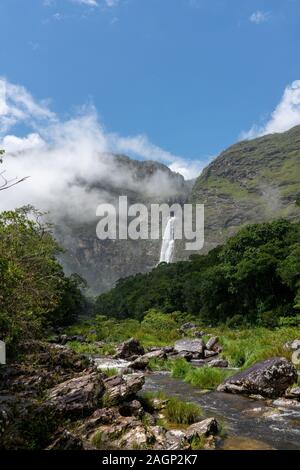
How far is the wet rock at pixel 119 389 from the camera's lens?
15107 millimetres

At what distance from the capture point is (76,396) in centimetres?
1439

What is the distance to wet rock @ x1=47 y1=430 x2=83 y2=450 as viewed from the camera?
11303mm

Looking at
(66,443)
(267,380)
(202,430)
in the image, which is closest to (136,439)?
(66,443)

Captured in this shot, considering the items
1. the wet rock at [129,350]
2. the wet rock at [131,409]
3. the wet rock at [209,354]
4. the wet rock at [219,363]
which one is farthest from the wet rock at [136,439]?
the wet rock at [129,350]

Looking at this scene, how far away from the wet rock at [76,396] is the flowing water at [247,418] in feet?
14.4

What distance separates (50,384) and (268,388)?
9213mm

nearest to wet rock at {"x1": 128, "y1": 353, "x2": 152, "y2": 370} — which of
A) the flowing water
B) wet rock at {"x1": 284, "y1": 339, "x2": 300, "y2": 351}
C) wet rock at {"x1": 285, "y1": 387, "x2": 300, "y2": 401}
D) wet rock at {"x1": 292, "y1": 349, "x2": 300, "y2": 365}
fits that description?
the flowing water

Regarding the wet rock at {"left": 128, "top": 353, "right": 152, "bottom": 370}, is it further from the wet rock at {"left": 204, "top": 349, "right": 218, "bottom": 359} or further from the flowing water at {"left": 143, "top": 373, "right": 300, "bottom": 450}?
the flowing water at {"left": 143, "top": 373, "right": 300, "bottom": 450}

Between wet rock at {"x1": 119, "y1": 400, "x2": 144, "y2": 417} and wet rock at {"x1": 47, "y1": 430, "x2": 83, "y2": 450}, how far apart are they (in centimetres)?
305

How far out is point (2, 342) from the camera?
53.1 ft

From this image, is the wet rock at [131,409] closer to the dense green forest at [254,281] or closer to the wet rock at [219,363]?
the wet rock at [219,363]

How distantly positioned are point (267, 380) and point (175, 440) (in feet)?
24.6
